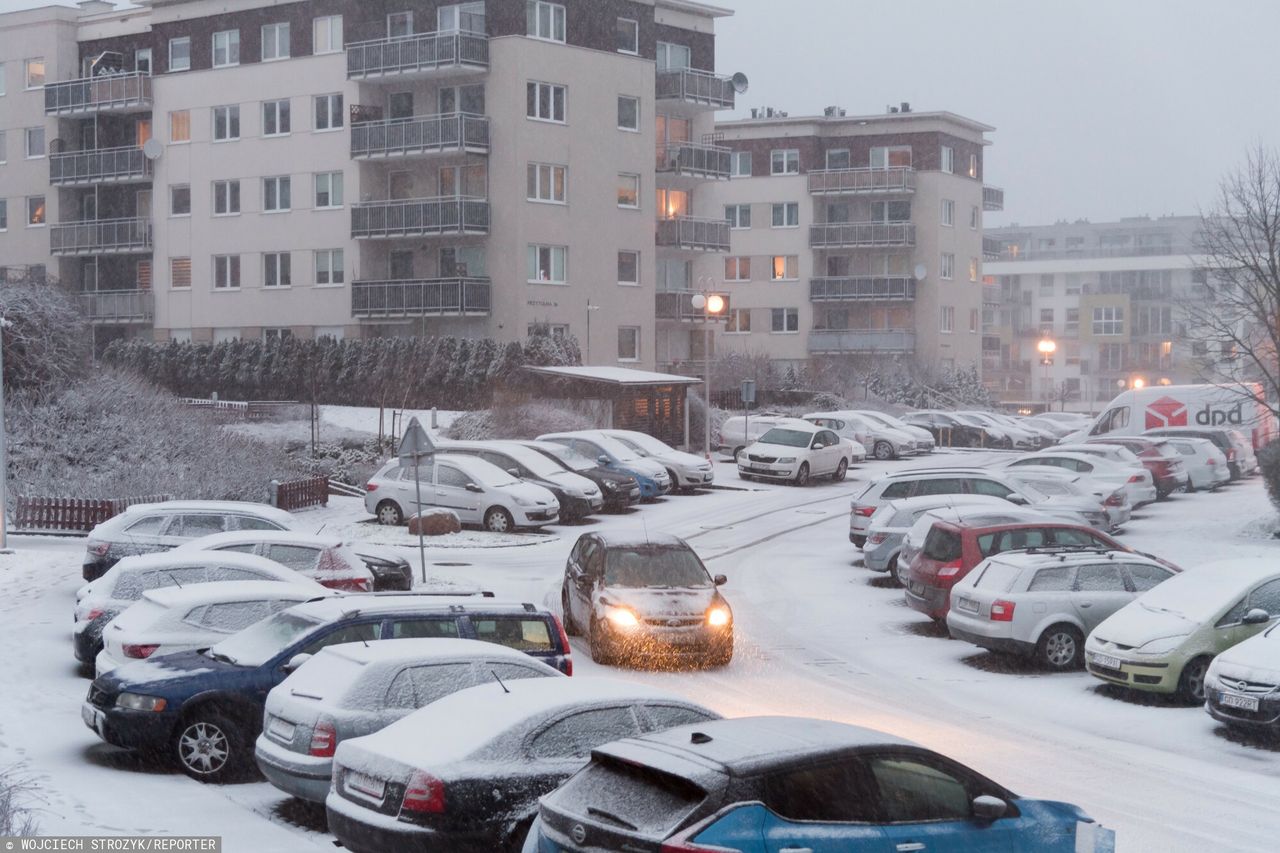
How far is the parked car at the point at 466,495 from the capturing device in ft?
104

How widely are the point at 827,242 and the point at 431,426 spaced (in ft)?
119

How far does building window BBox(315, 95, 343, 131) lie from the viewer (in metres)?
55.5

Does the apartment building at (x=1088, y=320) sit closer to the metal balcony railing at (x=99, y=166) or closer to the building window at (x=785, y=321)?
the building window at (x=785, y=321)

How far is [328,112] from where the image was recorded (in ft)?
183

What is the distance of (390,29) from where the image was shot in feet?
178

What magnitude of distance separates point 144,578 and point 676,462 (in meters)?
22.9

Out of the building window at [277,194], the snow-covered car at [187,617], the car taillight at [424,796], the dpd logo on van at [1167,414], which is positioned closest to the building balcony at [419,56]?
the building window at [277,194]

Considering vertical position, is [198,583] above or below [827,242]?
below

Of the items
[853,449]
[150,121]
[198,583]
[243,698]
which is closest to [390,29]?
[150,121]

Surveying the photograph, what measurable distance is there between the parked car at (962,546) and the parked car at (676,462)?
16914 mm

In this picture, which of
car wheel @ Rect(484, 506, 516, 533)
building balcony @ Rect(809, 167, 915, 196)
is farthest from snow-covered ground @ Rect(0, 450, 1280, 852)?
building balcony @ Rect(809, 167, 915, 196)

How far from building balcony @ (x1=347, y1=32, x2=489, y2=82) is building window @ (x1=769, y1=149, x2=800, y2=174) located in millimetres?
28926

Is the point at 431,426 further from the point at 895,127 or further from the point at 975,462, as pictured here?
the point at 895,127

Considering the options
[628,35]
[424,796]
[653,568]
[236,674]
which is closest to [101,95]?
[628,35]
